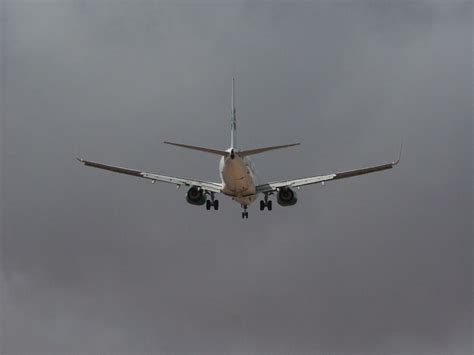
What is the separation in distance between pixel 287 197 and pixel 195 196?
1015 centimetres

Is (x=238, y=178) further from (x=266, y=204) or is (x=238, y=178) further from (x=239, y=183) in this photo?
(x=266, y=204)

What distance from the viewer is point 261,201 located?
364 feet

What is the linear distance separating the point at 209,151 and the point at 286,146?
777 centimetres

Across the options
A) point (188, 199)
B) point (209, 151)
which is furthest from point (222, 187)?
point (209, 151)

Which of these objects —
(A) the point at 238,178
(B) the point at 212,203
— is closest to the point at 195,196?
(B) the point at 212,203

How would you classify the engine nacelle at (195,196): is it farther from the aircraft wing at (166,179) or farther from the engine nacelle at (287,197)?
the engine nacelle at (287,197)

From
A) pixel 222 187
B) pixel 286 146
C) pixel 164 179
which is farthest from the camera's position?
pixel 164 179

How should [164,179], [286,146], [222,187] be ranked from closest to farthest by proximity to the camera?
[286,146] → [222,187] → [164,179]

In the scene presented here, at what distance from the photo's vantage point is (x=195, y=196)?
4190 inches

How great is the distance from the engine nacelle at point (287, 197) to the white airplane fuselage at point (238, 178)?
3265 millimetres

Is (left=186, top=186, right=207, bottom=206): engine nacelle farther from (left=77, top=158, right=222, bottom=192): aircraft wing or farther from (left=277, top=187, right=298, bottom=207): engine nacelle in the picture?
(left=277, top=187, right=298, bottom=207): engine nacelle

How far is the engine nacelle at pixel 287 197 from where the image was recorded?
10750 centimetres

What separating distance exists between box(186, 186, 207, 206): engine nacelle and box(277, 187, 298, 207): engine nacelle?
28.1 ft

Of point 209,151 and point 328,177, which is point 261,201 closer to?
point 328,177
